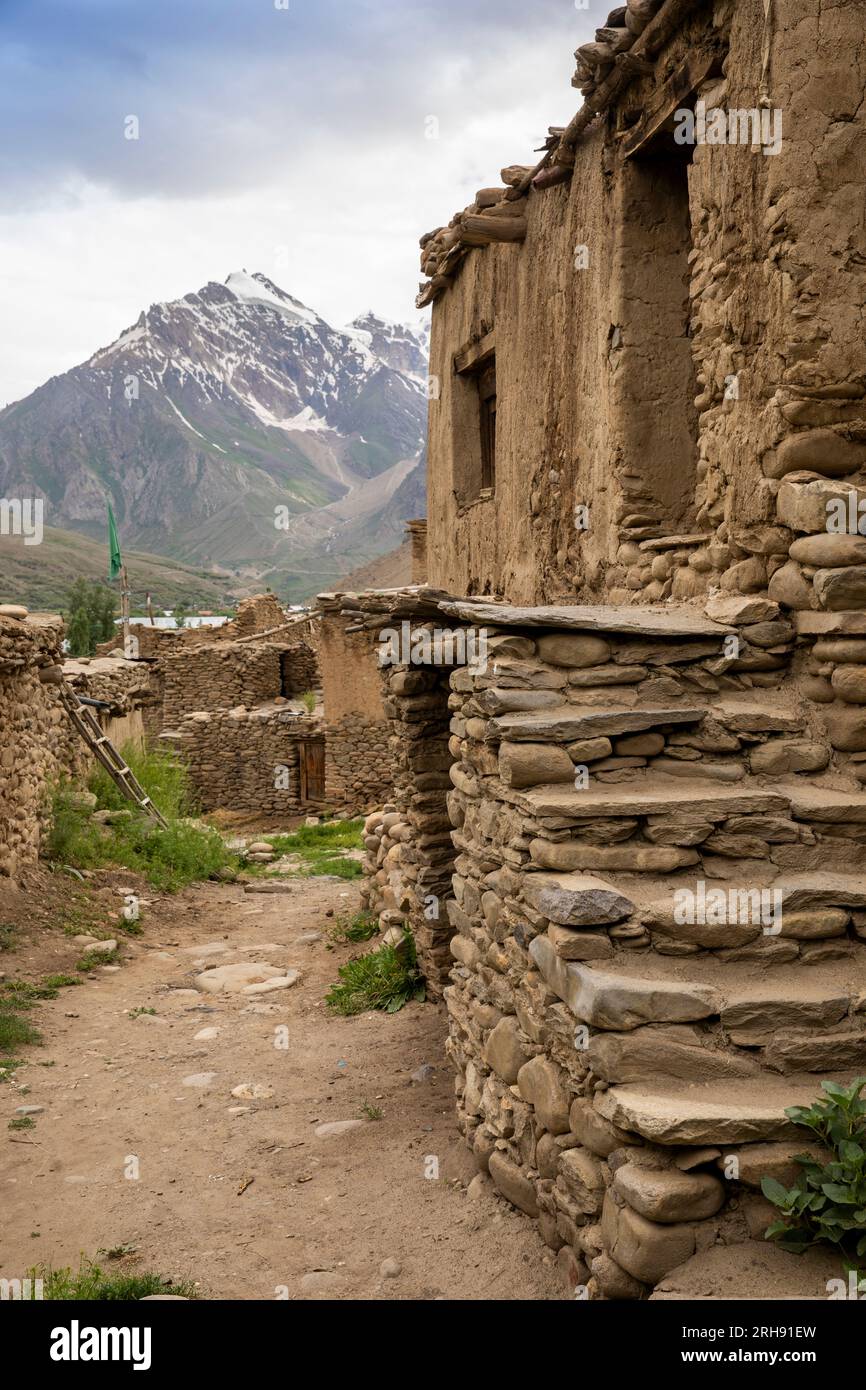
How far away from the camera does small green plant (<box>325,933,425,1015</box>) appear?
→ 6758mm

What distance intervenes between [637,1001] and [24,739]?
7269mm

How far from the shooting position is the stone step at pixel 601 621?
12.8ft

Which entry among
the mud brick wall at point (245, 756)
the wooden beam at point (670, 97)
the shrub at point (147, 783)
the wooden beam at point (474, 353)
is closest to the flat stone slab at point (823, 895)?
Answer: the wooden beam at point (670, 97)

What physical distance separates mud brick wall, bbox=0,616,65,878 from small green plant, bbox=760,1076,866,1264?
6970 mm

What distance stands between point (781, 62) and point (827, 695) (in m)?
2.49

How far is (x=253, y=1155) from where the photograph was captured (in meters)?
4.92

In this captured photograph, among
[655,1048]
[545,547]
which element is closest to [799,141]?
[545,547]

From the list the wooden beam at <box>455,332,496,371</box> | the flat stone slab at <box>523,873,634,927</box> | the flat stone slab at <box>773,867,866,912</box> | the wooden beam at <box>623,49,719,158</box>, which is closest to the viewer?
the flat stone slab at <box>523,873,634,927</box>

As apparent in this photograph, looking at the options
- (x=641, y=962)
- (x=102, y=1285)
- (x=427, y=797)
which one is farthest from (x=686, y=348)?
(x=102, y=1285)

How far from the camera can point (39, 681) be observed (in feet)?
32.7

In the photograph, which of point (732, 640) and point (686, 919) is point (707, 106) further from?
point (686, 919)

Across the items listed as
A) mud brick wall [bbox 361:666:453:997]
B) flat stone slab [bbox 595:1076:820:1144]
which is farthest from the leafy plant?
mud brick wall [bbox 361:666:453:997]

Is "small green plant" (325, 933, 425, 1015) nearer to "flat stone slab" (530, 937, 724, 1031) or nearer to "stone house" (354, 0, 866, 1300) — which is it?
"stone house" (354, 0, 866, 1300)

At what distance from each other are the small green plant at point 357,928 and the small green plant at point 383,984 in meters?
1.15
